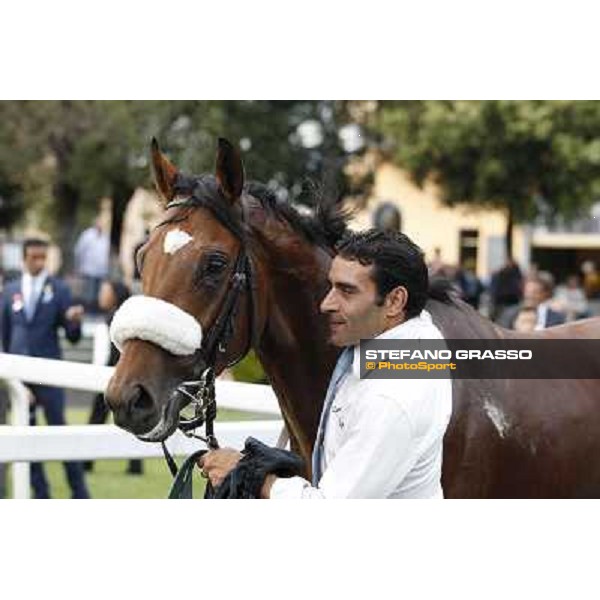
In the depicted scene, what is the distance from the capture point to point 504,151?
70.9 ft

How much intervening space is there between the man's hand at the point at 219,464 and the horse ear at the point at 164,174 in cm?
96

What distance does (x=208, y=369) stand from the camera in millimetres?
3619

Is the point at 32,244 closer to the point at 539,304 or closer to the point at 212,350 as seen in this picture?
the point at 539,304

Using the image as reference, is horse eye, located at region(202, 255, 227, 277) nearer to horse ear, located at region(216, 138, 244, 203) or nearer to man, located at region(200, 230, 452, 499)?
horse ear, located at region(216, 138, 244, 203)

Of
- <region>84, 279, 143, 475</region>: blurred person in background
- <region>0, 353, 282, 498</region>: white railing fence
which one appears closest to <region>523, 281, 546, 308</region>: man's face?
<region>84, 279, 143, 475</region>: blurred person in background

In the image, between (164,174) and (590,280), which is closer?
(164,174)

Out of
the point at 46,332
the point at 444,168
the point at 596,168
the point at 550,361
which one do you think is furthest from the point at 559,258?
the point at 550,361

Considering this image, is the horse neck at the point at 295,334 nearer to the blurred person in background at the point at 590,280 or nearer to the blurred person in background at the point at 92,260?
the blurred person in background at the point at 92,260

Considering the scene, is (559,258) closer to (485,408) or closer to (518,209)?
(518,209)

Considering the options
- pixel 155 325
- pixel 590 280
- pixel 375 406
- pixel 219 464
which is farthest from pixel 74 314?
pixel 590 280

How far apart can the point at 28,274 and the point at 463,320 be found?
19.3 ft

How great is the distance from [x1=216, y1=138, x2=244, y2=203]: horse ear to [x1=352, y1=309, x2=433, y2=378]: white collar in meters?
0.94

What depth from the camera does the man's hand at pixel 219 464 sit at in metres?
3.08

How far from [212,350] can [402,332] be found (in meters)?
0.84
